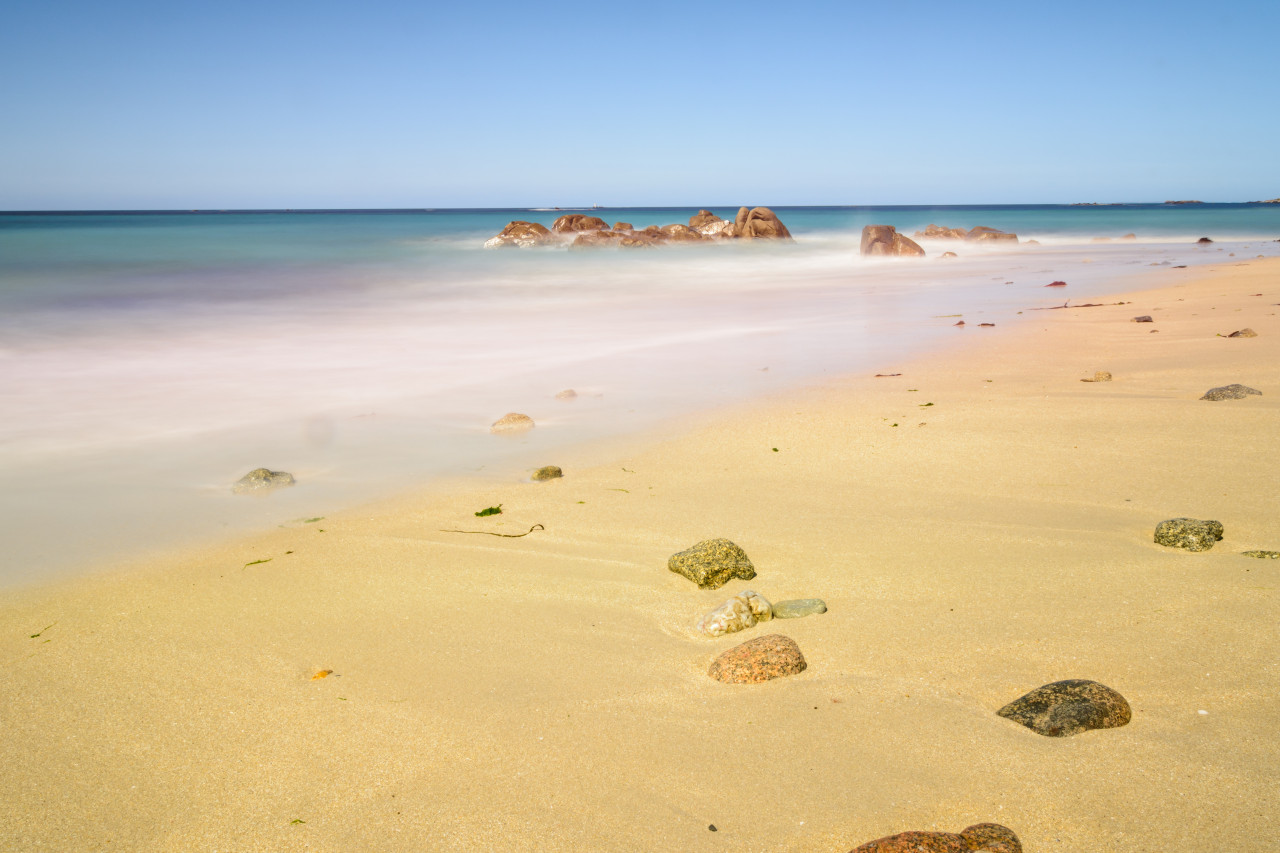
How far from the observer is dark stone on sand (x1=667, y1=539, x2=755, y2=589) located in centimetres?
311

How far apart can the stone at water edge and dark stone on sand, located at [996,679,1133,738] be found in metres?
3.79

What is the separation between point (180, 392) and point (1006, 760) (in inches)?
288

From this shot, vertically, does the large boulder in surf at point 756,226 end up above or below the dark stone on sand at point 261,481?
above

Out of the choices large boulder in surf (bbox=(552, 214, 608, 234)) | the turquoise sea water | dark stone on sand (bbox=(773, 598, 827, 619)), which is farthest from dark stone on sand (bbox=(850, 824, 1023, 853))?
large boulder in surf (bbox=(552, 214, 608, 234))

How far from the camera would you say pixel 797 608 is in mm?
2916

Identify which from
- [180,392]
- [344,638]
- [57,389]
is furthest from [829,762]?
[57,389]

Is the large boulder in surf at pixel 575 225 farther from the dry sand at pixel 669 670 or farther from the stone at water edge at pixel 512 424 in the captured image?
the dry sand at pixel 669 670

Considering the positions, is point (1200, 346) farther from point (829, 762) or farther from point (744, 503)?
point (829, 762)

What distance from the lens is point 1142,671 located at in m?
2.41

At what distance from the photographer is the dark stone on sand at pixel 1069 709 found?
2.15m

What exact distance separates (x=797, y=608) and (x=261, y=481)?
3021 mm

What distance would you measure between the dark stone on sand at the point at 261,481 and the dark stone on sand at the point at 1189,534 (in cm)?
412

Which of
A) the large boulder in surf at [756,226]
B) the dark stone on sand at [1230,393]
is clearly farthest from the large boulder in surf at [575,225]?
the dark stone on sand at [1230,393]

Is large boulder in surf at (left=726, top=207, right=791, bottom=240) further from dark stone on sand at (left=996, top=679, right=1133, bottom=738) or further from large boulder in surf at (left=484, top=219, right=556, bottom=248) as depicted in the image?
dark stone on sand at (left=996, top=679, right=1133, bottom=738)
